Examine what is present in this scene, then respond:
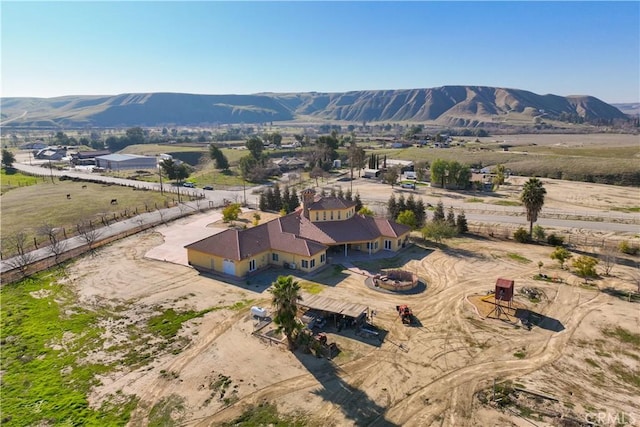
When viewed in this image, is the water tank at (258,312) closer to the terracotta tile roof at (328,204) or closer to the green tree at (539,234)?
the terracotta tile roof at (328,204)

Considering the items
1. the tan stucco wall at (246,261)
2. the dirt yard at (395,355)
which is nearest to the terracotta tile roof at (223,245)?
the tan stucco wall at (246,261)

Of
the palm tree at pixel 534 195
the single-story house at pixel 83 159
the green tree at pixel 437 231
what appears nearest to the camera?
the palm tree at pixel 534 195

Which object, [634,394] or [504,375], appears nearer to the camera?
[634,394]

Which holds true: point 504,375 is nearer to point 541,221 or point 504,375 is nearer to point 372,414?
point 372,414

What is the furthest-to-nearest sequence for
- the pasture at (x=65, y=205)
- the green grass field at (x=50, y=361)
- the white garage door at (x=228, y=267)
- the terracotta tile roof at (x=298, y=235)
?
the pasture at (x=65, y=205) → the terracotta tile roof at (x=298, y=235) → the white garage door at (x=228, y=267) → the green grass field at (x=50, y=361)

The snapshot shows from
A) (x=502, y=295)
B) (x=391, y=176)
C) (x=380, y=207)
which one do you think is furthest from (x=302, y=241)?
(x=391, y=176)

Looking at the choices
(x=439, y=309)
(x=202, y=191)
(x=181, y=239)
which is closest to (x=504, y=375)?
(x=439, y=309)
